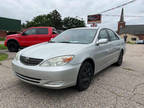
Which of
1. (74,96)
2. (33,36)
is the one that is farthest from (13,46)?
(74,96)

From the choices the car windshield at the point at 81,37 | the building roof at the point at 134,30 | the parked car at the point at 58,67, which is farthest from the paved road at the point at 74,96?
the building roof at the point at 134,30

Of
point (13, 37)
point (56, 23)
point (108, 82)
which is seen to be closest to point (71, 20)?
point (56, 23)

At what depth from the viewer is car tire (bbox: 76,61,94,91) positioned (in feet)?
7.48

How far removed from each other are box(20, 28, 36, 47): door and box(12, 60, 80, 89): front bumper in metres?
5.33

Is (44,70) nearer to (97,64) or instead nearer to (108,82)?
(97,64)

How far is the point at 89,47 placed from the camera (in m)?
2.48

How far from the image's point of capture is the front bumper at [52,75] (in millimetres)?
1901

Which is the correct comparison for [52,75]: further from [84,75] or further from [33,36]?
[33,36]

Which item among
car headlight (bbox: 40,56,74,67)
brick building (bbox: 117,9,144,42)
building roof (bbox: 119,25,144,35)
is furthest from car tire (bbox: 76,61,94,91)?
building roof (bbox: 119,25,144,35)

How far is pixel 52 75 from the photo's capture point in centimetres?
189

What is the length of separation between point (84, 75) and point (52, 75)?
0.82 metres

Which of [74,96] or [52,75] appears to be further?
[74,96]

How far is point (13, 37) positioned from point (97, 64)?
6.52m

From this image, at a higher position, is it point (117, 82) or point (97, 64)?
point (97, 64)
